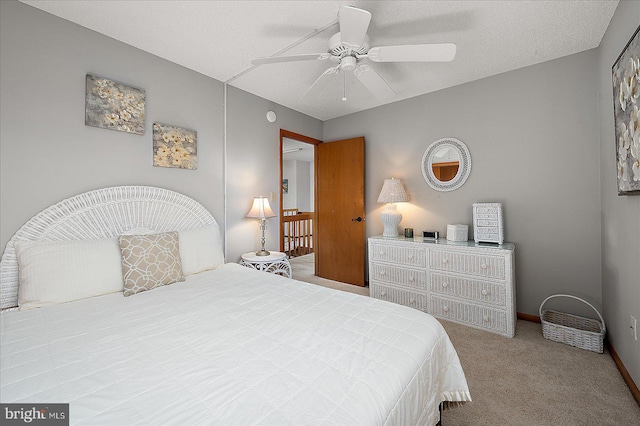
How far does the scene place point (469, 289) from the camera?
8.64 feet

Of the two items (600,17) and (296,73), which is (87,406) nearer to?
(296,73)

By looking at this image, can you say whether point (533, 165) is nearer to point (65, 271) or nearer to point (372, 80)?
point (372, 80)

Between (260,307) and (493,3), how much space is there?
2.54 metres

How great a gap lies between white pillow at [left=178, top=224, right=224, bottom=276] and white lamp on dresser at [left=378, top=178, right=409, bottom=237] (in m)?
2.03

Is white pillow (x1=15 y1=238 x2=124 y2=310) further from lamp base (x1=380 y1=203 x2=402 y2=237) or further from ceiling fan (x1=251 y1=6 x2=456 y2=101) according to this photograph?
lamp base (x1=380 y1=203 x2=402 y2=237)

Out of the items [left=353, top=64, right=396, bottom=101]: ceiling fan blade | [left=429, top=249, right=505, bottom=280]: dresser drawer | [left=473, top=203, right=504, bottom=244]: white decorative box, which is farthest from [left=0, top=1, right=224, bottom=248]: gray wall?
[left=473, top=203, right=504, bottom=244]: white decorative box

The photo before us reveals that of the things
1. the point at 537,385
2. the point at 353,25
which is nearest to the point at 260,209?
the point at 353,25

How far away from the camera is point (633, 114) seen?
1558 millimetres

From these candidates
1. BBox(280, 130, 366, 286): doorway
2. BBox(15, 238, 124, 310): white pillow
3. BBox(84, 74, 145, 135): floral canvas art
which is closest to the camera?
BBox(15, 238, 124, 310): white pillow

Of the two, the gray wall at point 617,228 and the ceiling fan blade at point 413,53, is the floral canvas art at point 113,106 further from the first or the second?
the gray wall at point 617,228

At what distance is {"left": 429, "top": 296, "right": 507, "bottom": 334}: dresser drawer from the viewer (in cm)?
247

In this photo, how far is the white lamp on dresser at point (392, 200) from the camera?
11.1ft

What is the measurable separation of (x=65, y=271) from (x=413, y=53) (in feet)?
8.72

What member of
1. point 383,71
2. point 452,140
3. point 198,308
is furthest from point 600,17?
point 198,308
